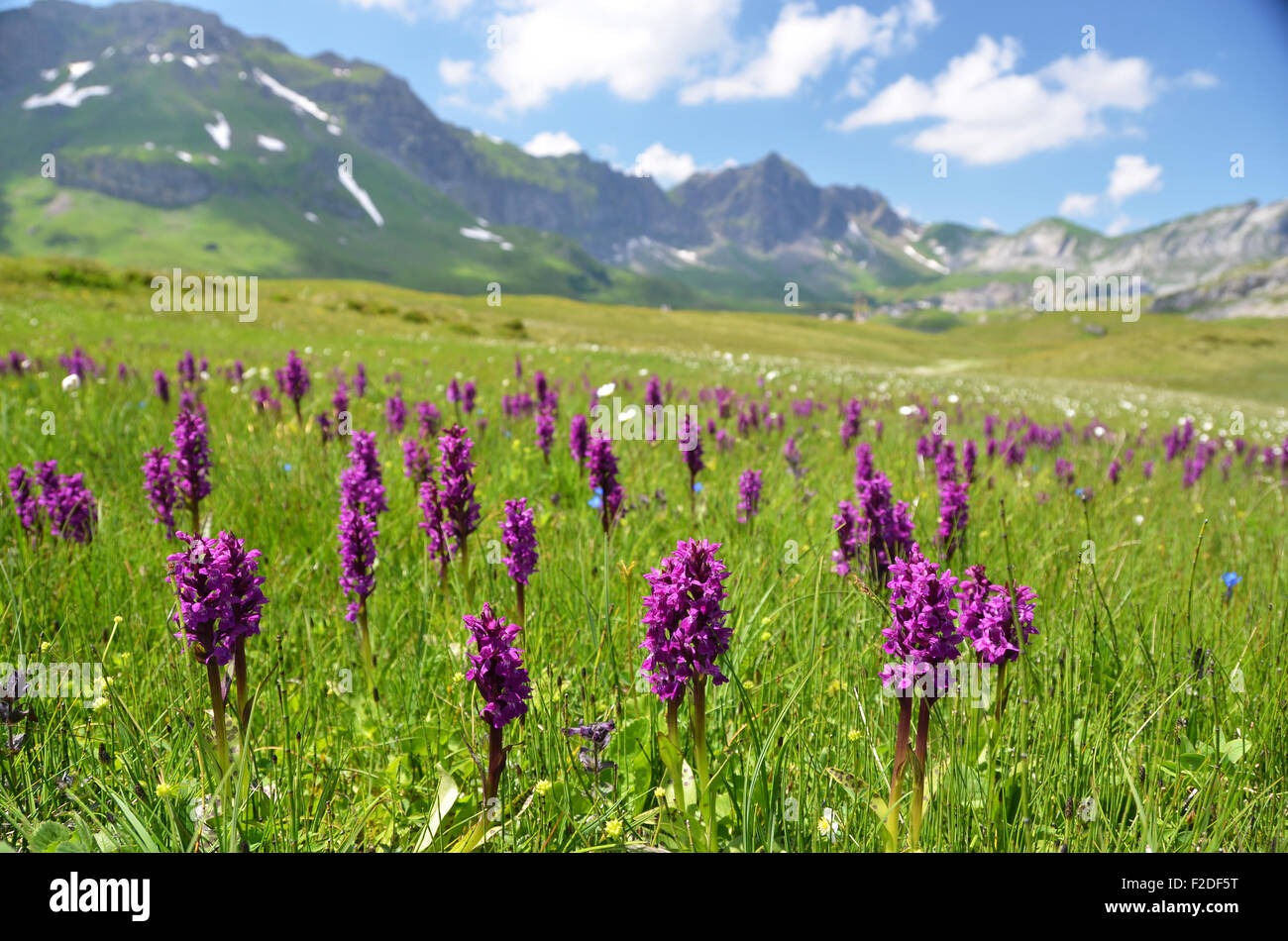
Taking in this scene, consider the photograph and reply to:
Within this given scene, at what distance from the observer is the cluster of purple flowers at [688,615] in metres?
1.78

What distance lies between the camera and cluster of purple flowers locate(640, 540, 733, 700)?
1.78 meters

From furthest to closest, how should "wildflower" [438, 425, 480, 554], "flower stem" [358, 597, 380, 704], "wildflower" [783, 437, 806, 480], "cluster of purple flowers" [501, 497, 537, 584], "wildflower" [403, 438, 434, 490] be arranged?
"wildflower" [783, 437, 806, 480] → "wildflower" [403, 438, 434, 490] → "wildflower" [438, 425, 480, 554] → "cluster of purple flowers" [501, 497, 537, 584] → "flower stem" [358, 597, 380, 704]

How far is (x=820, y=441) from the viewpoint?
9.21 metres

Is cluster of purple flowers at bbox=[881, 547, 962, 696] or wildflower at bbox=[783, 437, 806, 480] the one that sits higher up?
wildflower at bbox=[783, 437, 806, 480]

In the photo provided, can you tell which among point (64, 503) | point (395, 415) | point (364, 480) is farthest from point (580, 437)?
point (395, 415)

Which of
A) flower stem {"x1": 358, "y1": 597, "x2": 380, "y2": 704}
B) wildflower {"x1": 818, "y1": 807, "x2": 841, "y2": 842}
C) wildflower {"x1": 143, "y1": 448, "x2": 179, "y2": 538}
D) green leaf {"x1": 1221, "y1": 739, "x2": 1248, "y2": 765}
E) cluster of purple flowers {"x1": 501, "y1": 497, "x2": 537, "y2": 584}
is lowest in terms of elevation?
wildflower {"x1": 818, "y1": 807, "x2": 841, "y2": 842}

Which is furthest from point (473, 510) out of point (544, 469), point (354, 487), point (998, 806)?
point (544, 469)

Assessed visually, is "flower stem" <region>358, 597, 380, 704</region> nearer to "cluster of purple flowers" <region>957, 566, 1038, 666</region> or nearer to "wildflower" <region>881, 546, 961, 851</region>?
"wildflower" <region>881, 546, 961, 851</region>

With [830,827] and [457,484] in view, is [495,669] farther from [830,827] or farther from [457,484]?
[457,484]

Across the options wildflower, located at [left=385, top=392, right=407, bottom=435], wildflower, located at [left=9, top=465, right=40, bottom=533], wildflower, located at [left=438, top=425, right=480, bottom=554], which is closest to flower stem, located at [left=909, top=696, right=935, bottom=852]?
wildflower, located at [left=438, top=425, right=480, bottom=554]

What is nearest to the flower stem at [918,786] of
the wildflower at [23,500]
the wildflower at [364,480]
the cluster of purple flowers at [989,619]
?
the cluster of purple flowers at [989,619]

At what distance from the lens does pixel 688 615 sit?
182 cm
